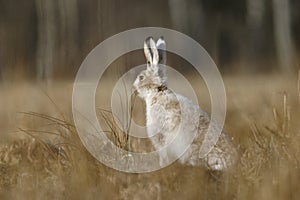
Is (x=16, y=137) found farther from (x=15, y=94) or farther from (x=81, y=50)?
(x=81, y=50)

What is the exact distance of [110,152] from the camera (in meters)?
5.07

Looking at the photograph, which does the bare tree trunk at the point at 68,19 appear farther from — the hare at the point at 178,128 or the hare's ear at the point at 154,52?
the hare at the point at 178,128

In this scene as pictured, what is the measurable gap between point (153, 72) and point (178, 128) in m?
0.74

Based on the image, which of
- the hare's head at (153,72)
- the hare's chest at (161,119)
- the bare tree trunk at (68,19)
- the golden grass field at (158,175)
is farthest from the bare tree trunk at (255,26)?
Answer: the hare's chest at (161,119)

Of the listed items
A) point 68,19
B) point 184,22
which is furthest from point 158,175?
point 184,22

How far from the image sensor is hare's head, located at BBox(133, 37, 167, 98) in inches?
218

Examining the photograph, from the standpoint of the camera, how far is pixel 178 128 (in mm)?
4980

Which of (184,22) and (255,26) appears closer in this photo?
(255,26)

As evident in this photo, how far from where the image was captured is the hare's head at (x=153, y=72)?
553cm

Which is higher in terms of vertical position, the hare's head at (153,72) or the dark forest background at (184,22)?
the dark forest background at (184,22)

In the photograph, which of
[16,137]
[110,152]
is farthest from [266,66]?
[110,152]

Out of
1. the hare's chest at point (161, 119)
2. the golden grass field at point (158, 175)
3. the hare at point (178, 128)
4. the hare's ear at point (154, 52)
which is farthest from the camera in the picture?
the hare's ear at point (154, 52)

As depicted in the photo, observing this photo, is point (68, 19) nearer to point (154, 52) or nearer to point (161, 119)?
point (154, 52)

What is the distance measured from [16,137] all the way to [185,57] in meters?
8.94
